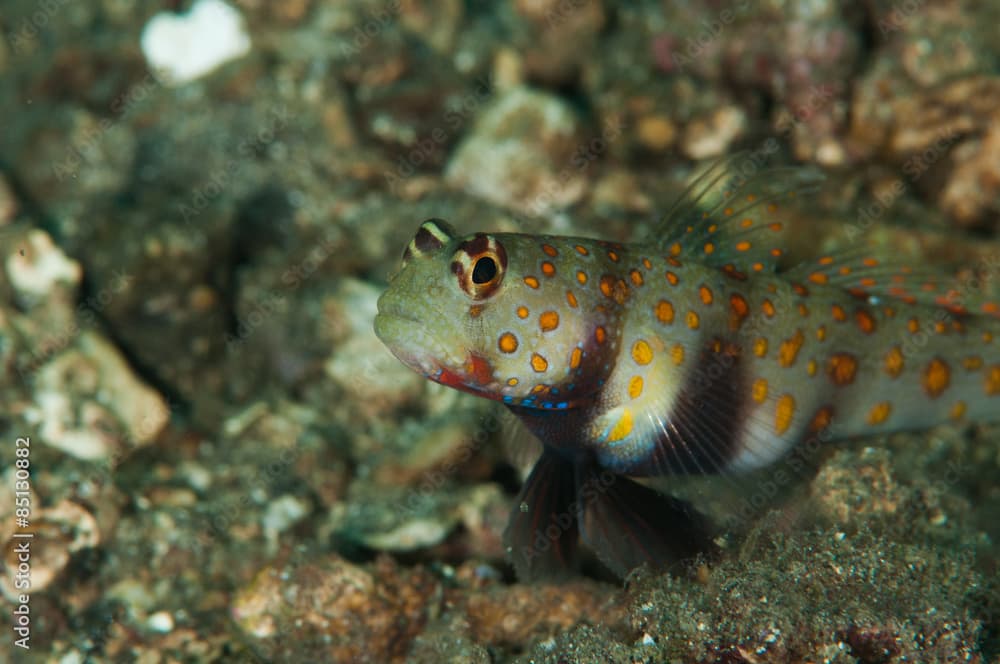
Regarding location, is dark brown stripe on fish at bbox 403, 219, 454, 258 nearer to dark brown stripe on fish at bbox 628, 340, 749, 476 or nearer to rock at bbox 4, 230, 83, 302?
dark brown stripe on fish at bbox 628, 340, 749, 476

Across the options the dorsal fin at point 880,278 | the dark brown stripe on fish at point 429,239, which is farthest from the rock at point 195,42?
the dorsal fin at point 880,278

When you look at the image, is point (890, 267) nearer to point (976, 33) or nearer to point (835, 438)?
point (835, 438)

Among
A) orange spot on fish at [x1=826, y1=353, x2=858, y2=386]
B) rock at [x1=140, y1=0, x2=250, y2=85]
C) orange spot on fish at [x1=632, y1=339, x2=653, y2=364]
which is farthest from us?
rock at [x1=140, y1=0, x2=250, y2=85]

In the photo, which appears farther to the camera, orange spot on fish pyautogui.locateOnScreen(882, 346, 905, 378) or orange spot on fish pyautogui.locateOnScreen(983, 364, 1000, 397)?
orange spot on fish pyautogui.locateOnScreen(983, 364, 1000, 397)

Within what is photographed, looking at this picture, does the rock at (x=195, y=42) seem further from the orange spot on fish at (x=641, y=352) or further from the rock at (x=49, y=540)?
the orange spot on fish at (x=641, y=352)

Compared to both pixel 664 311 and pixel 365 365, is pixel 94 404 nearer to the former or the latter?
pixel 365 365

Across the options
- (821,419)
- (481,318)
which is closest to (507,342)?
(481,318)

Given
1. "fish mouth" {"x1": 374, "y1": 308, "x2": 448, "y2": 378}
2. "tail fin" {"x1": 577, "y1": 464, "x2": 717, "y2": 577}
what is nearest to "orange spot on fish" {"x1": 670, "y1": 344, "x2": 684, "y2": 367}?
"tail fin" {"x1": 577, "y1": 464, "x2": 717, "y2": 577}
